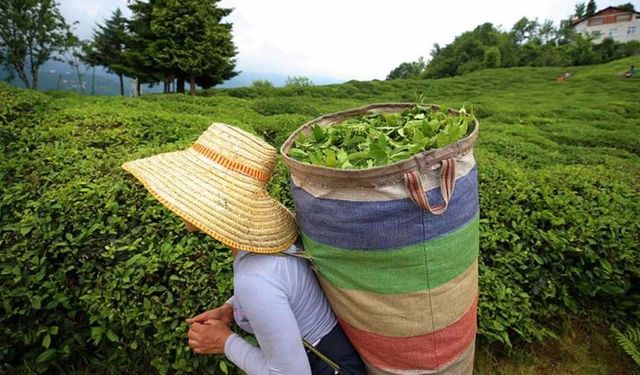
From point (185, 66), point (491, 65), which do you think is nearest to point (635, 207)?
point (185, 66)

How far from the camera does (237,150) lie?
1431 mm

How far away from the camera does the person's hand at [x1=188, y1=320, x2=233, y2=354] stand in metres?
1.54

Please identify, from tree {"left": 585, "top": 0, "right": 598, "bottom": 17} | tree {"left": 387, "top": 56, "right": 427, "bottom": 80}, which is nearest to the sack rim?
tree {"left": 387, "top": 56, "right": 427, "bottom": 80}

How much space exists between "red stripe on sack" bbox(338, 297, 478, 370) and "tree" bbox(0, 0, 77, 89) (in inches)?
1334

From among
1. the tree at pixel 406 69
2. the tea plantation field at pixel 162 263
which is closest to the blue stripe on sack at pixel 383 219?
the tea plantation field at pixel 162 263

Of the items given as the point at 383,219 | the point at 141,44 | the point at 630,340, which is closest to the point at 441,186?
the point at 383,219

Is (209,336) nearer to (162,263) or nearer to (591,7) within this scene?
(162,263)

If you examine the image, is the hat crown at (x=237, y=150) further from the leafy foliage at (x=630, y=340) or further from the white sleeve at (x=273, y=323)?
the leafy foliage at (x=630, y=340)

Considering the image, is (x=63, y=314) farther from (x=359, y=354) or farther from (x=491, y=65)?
(x=491, y=65)

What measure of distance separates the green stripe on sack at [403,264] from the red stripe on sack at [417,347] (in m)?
0.19

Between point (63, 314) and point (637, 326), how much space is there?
3504 millimetres

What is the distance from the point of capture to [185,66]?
22828mm

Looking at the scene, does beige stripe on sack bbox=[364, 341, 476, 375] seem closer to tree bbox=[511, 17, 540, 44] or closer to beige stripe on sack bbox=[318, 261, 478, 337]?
beige stripe on sack bbox=[318, 261, 478, 337]

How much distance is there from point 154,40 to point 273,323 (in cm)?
2661
